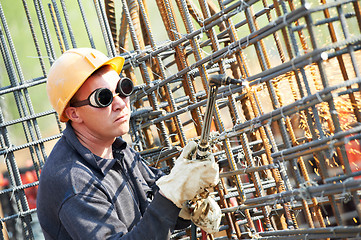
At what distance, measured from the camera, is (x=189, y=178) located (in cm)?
231

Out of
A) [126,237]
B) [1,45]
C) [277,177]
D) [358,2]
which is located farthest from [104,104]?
[1,45]

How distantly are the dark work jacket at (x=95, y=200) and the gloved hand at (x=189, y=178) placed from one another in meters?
0.07

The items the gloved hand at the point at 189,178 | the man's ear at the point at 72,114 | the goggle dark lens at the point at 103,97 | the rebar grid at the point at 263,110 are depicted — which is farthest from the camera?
the man's ear at the point at 72,114

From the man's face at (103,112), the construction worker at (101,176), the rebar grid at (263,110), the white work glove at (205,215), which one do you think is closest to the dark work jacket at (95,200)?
the construction worker at (101,176)

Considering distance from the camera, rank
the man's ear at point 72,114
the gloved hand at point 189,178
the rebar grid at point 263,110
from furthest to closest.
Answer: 1. the man's ear at point 72,114
2. the gloved hand at point 189,178
3. the rebar grid at point 263,110

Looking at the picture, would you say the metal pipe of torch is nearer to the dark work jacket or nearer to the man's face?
the dark work jacket

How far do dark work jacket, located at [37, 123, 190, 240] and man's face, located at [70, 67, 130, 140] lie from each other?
0.51 feet

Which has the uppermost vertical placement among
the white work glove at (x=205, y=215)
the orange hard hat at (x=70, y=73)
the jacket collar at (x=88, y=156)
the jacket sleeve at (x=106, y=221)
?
the orange hard hat at (x=70, y=73)

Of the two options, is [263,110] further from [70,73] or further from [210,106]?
[70,73]

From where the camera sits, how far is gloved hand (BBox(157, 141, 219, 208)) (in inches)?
90.8

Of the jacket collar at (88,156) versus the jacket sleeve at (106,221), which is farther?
the jacket collar at (88,156)

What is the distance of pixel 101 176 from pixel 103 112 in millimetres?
401

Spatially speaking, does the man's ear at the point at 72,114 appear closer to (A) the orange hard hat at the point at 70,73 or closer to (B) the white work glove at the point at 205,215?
(A) the orange hard hat at the point at 70,73

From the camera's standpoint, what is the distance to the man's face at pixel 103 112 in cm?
263
